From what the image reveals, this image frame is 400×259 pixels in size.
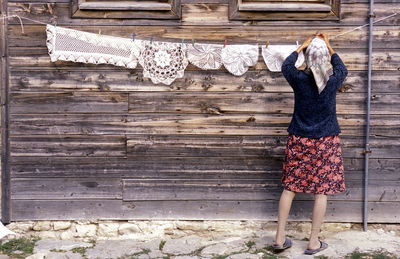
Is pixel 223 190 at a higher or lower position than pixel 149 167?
lower

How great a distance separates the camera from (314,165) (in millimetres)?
4594

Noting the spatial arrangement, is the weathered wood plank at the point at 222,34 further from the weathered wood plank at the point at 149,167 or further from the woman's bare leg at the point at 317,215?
the woman's bare leg at the point at 317,215

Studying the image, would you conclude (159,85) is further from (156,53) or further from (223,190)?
(223,190)

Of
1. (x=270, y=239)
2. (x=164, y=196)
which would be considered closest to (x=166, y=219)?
(x=164, y=196)

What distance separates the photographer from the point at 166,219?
17.2 ft

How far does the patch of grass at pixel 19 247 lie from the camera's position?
4812mm

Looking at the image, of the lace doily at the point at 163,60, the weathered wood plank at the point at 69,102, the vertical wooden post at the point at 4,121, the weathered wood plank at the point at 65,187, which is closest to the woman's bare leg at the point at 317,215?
the lace doily at the point at 163,60

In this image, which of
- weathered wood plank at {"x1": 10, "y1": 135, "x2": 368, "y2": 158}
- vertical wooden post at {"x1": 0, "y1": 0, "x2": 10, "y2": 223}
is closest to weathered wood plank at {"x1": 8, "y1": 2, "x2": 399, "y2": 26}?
vertical wooden post at {"x1": 0, "y1": 0, "x2": 10, "y2": 223}

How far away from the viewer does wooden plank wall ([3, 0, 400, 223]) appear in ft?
16.6

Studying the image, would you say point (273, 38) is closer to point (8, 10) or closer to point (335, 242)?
point (335, 242)

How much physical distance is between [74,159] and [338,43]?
2.63m

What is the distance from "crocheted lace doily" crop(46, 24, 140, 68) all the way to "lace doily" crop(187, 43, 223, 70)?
0.48m

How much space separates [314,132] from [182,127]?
1253mm

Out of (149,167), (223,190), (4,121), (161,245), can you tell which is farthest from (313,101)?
(4,121)
